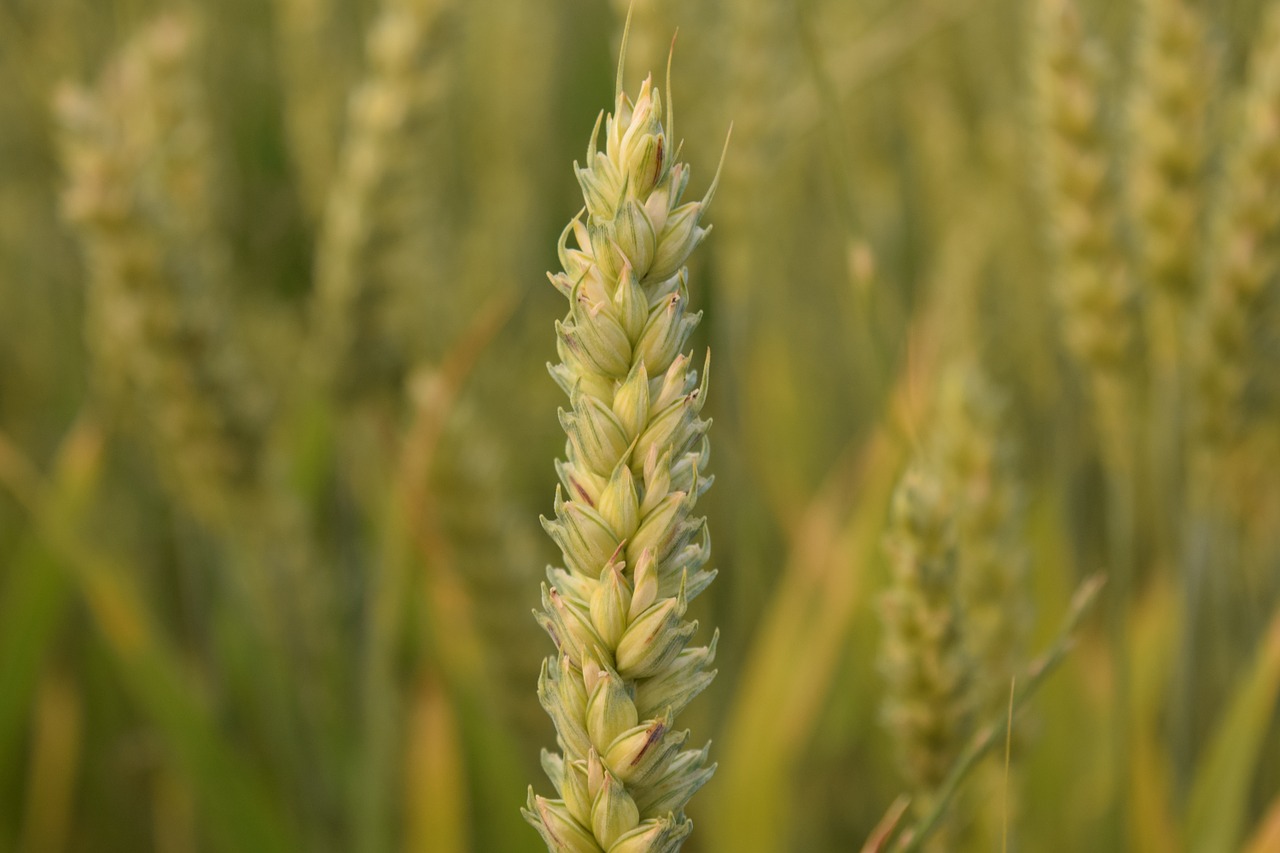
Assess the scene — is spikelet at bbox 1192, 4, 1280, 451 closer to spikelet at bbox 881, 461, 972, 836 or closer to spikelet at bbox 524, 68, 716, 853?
spikelet at bbox 881, 461, 972, 836

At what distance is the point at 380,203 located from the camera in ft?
3.67

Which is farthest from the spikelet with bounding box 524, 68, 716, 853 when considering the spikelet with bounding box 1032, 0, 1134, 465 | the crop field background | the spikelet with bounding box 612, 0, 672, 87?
the spikelet with bounding box 612, 0, 672, 87

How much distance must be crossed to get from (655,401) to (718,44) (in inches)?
45.1

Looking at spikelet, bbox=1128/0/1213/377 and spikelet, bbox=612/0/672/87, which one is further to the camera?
spikelet, bbox=612/0/672/87

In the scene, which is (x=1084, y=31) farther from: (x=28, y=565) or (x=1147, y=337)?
(x=28, y=565)

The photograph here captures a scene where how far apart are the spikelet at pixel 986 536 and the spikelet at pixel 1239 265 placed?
0.18 meters

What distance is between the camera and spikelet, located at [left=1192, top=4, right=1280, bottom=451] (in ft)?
2.96

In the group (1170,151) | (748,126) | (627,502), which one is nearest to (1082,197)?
(1170,151)

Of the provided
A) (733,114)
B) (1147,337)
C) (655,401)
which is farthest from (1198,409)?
(655,401)

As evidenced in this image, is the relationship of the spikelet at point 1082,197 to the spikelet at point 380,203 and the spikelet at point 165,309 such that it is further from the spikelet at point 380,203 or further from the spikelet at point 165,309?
Result: the spikelet at point 165,309

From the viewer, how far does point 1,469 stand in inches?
47.6

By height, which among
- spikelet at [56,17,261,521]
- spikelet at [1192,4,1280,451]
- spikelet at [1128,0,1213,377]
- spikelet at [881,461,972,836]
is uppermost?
Answer: spikelet at [56,17,261,521]

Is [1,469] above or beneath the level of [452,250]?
beneath

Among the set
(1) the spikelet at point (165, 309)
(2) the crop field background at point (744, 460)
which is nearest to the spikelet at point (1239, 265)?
(2) the crop field background at point (744, 460)
